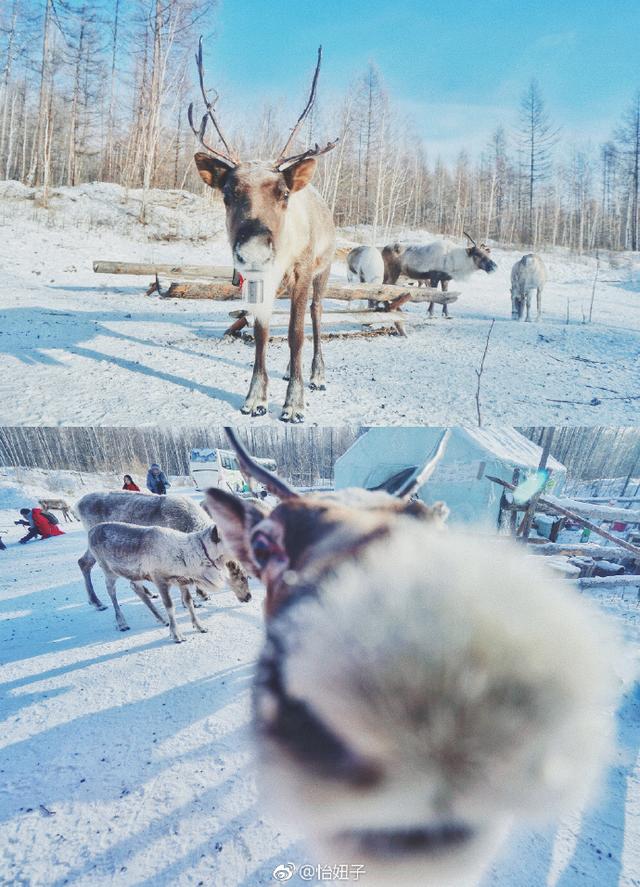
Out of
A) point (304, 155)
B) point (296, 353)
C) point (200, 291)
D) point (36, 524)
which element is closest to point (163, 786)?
point (296, 353)

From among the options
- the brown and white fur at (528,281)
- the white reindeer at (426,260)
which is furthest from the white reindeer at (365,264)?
the brown and white fur at (528,281)

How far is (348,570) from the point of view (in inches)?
13.4

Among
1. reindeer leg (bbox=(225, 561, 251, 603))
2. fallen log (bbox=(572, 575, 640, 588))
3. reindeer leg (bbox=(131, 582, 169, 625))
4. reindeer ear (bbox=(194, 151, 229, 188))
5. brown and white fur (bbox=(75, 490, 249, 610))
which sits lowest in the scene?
reindeer leg (bbox=(131, 582, 169, 625))

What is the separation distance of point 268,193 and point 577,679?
5.13ft

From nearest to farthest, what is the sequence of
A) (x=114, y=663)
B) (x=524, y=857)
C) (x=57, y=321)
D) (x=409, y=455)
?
(x=524, y=857) < (x=409, y=455) < (x=114, y=663) < (x=57, y=321)

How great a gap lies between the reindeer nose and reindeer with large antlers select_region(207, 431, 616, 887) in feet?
3.89

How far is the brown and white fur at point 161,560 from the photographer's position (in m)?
2.04

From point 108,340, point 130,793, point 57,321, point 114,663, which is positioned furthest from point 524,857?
point 57,321

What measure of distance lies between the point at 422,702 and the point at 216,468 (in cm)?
116

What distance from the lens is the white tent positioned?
82 cm

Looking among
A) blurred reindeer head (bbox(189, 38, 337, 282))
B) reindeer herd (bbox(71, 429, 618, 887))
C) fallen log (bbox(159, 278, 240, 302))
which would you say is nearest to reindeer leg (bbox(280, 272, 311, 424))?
blurred reindeer head (bbox(189, 38, 337, 282))

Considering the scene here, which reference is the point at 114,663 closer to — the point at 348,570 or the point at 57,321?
the point at 348,570

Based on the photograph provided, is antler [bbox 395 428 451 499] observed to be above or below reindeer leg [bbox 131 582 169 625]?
above

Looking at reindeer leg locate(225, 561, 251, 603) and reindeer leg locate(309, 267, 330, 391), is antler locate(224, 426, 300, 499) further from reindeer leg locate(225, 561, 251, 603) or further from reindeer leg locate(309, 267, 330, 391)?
reindeer leg locate(309, 267, 330, 391)
